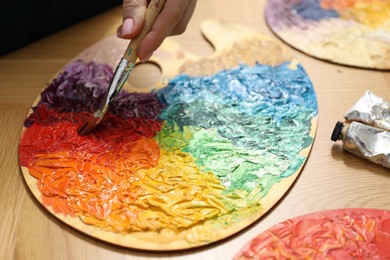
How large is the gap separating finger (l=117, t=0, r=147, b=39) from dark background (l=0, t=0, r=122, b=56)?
334mm

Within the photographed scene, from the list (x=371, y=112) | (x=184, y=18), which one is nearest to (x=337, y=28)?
(x=371, y=112)

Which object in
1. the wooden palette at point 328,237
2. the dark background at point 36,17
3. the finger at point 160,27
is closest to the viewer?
the wooden palette at point 328,237

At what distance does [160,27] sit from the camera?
788mm

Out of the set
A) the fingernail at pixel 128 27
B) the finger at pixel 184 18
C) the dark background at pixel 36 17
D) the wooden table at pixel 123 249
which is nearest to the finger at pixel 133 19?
the fingernail at pixel 128 27

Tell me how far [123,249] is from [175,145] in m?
0.21

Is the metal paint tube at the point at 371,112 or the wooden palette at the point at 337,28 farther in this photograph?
the wooden palette at the point at 337,28

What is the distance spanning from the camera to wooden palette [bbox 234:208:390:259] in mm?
674

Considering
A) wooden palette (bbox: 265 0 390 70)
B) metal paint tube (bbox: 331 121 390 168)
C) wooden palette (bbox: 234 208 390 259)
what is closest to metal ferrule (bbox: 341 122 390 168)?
metal paint tube (bbox: 331 121 390 168)

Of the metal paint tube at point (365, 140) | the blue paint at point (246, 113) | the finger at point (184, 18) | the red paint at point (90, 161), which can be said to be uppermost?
the finger at point (184, 18)

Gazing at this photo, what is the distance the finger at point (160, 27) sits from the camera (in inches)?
30.9

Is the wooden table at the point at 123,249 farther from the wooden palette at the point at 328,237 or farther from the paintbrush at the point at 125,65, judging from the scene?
the paintbrush at the point at 125,65

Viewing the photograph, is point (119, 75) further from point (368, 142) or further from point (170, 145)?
point (368, 142)

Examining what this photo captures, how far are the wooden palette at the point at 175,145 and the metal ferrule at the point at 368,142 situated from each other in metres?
0.08

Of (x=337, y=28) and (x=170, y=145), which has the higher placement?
(x=337, y=28)
